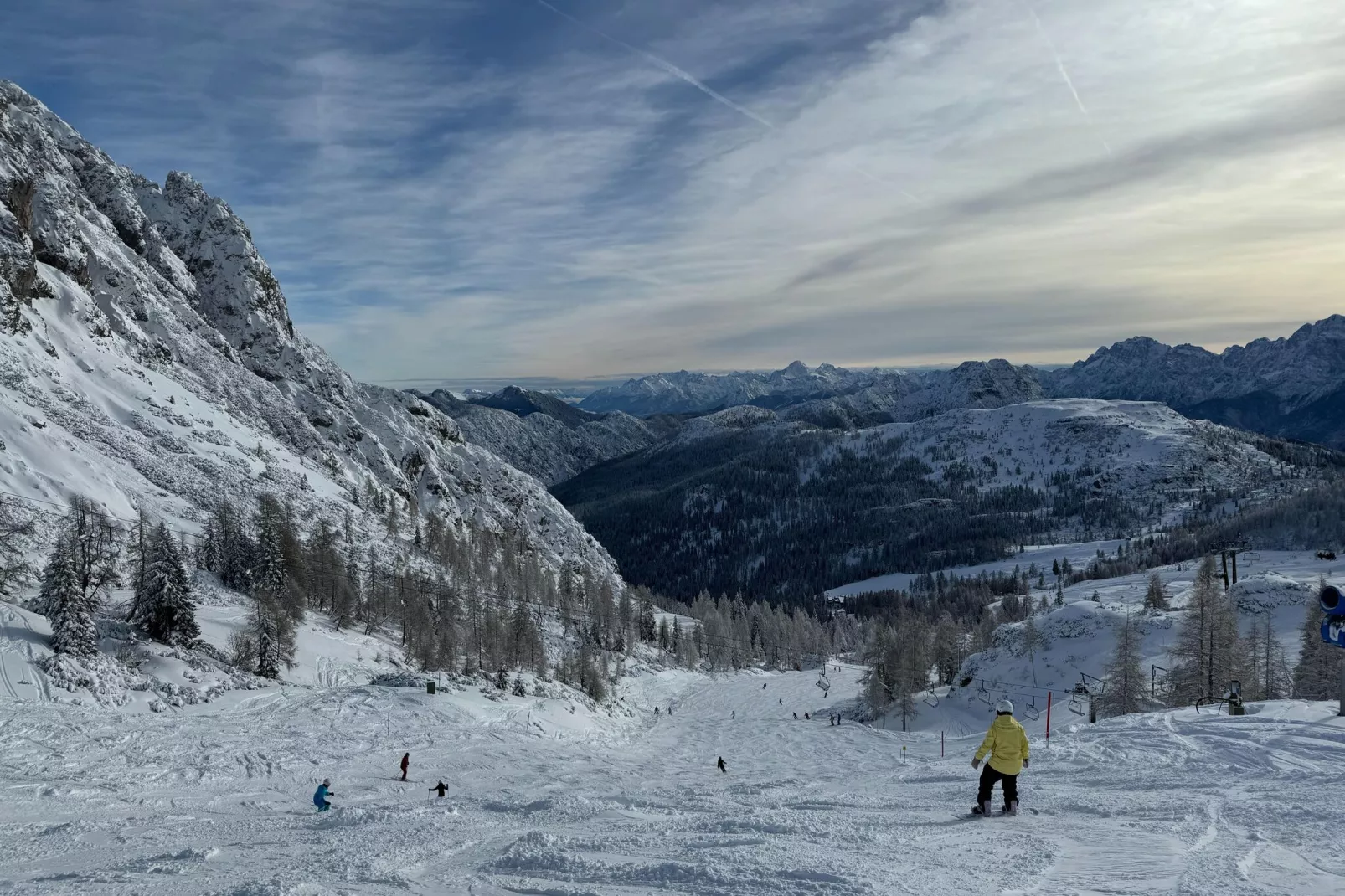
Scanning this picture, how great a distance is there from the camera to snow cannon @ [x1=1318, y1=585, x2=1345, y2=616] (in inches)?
724

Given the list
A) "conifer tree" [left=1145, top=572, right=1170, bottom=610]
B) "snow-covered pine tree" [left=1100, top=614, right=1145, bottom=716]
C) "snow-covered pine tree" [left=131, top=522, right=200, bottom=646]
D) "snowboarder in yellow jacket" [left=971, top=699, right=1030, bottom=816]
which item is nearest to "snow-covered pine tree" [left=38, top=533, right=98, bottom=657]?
"snow-covered pine tree" [left=131, top=522, right=200, bottom=646]

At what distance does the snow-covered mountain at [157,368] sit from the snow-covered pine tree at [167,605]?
1302 inches

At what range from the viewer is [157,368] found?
389 ft

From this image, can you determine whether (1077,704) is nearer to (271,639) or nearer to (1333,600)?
(1333,600)

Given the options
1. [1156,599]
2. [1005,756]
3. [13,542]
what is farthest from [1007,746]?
[1156,599]

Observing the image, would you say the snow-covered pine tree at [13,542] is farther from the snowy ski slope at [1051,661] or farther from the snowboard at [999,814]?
the snowy ski slope at [1051,661]

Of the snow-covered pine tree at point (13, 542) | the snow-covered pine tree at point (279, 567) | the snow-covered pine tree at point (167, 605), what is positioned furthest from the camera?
the snow-covered pine tree at point (279, 567)

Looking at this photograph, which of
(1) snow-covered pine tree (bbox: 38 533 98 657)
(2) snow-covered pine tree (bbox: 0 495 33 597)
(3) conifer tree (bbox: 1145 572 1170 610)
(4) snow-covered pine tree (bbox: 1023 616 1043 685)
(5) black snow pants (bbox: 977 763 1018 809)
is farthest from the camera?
(3) conifer tree (bbox: 1145 572 1170 610)

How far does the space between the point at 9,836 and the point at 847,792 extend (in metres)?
19.9

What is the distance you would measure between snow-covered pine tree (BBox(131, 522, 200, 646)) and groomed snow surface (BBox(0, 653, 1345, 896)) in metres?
11.0

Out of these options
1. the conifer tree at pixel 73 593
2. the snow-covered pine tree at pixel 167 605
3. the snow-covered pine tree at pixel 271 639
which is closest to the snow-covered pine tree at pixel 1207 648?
the snow-covered pine tree at pixel 271 639

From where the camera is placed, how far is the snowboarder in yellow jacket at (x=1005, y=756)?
14102 millimetres

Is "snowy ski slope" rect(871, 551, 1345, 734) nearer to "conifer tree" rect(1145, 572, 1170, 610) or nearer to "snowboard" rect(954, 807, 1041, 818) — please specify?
"conifer tree" rect(1145, 572, 1170, 610)

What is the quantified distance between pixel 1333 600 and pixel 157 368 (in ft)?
460
